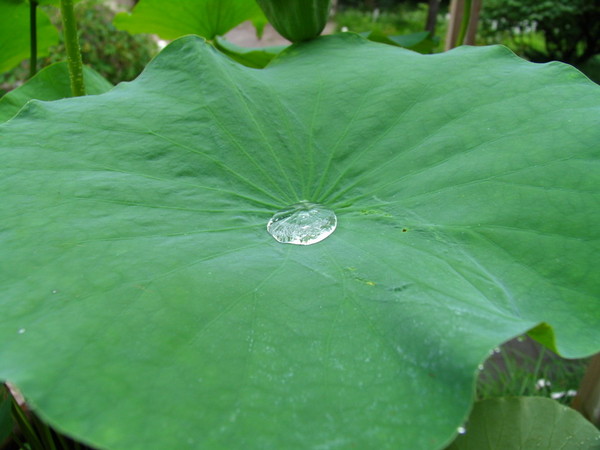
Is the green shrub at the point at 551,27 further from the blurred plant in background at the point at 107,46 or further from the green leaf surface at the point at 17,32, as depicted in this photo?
the green leaf surface at the point at 17,32

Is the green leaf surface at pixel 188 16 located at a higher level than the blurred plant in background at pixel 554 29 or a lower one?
higher

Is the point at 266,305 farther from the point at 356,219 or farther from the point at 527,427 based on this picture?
the point at 527,427

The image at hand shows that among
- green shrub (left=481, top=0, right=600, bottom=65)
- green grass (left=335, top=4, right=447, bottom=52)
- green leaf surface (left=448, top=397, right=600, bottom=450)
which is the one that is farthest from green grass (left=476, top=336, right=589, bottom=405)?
green grass (left=335, top=4, right=447, bottom=52)

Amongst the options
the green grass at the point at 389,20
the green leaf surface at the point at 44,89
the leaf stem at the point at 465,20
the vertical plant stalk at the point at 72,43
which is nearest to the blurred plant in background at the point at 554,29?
the green grass at the point at 389,20

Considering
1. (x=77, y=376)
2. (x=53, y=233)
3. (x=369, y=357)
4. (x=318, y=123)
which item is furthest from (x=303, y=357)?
(x=318, y=123)

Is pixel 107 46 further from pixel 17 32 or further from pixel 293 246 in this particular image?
pixel 293 246

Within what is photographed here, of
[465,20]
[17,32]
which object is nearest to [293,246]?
[465,20]
